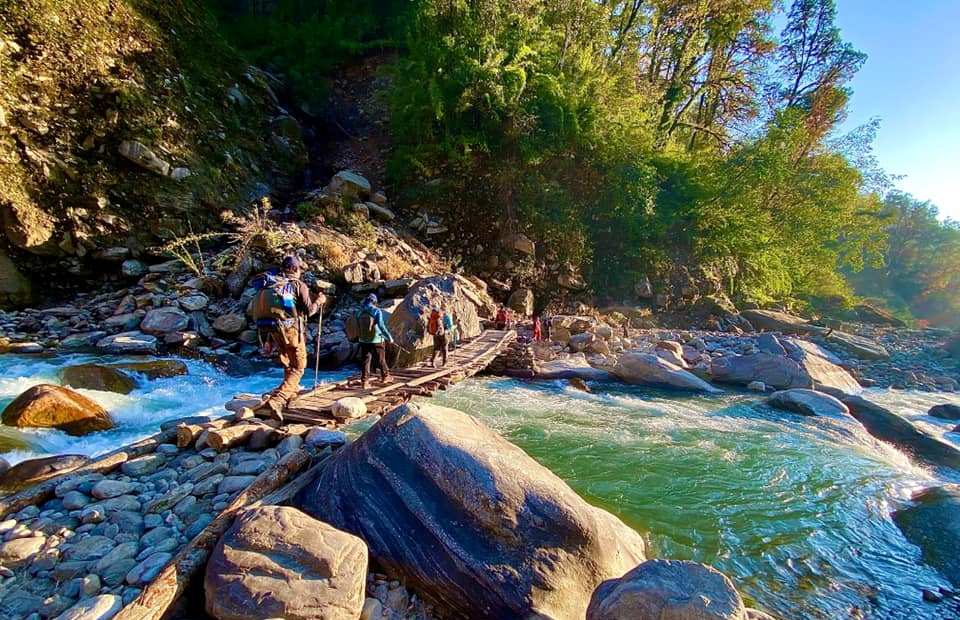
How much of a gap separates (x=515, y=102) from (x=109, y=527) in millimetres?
16835

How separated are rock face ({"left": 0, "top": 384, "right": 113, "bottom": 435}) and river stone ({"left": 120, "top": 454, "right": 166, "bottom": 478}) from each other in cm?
173

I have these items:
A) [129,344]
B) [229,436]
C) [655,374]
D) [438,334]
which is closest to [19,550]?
[229,436]

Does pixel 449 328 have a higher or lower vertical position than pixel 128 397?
higher

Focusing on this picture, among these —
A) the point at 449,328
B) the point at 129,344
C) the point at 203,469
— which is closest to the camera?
the point at 203,469

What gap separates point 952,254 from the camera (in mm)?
46500

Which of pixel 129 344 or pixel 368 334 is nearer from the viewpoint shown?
pixel 368 334

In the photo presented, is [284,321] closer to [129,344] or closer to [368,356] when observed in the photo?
[368,356]

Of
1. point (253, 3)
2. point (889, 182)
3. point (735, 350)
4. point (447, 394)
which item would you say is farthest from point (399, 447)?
point (889, 182)

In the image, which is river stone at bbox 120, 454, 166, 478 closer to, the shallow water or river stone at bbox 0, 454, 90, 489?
river stone at bbox 0, 454, 90, 489

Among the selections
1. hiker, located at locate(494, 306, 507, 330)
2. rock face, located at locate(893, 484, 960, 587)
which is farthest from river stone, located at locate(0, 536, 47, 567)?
hiker, located at locate(494, 306, 507, 330)

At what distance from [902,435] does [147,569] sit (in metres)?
11.5

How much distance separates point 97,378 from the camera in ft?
23.4

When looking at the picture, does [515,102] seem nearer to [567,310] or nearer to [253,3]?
[567,310]

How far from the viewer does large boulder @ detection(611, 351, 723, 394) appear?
1110cm
